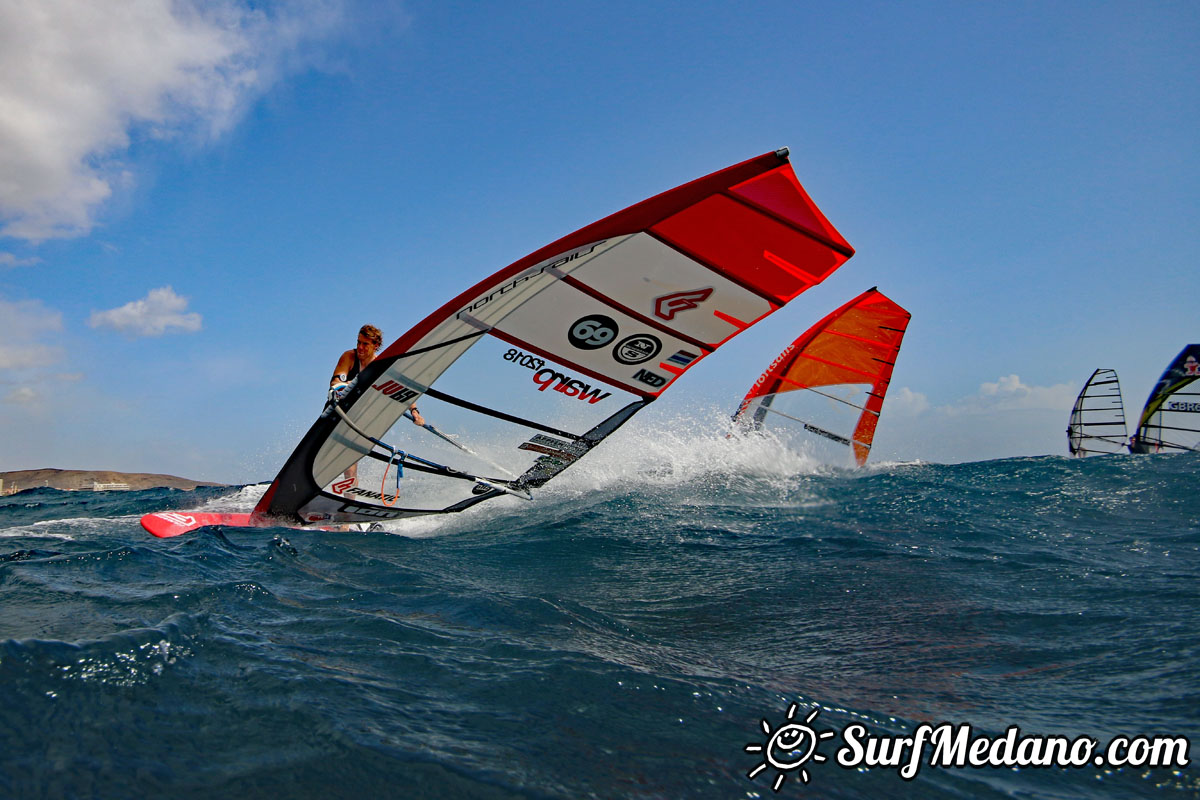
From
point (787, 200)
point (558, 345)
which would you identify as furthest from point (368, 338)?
point (787, 200)

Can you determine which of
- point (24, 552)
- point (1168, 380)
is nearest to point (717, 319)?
point (24, 552)

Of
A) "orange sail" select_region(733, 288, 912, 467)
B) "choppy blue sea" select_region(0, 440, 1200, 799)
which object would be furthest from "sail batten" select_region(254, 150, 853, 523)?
"orange sail" select_region(733, 288, 912, 467)

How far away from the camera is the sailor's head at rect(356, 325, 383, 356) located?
19.2 feet

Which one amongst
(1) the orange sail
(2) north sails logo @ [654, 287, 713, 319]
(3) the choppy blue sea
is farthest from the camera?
(1) the orange sail

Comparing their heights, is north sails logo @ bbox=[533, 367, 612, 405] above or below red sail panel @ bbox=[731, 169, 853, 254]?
below

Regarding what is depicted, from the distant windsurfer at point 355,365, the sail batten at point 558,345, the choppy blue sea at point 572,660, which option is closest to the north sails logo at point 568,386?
the sail batten at point 558,345

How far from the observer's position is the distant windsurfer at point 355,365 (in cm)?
507

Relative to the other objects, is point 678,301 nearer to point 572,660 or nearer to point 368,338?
point 368,338

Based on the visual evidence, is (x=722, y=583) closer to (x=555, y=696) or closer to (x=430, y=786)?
(x=555, y=696)

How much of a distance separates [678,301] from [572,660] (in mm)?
3217

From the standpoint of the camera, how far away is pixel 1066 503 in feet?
22.8

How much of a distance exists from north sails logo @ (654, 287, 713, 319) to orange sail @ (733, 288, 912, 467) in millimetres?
6145

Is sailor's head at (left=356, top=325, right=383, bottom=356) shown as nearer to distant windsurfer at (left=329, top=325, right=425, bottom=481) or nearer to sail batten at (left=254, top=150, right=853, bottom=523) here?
distant windsurfer at (left=329, top=325, right=425, bottom=481)

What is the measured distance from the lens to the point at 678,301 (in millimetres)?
4910
